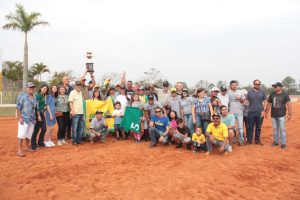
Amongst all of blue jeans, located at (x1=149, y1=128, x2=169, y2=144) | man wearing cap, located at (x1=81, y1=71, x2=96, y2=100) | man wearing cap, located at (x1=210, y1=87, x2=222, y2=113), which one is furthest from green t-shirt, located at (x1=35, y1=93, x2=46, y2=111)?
man wearing cap, located at (x1=210, y1=87, x2=222, y2=113)

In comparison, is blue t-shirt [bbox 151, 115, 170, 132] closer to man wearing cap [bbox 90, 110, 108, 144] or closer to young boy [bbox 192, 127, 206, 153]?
young boy [bbox 192, 127, 206, 153]

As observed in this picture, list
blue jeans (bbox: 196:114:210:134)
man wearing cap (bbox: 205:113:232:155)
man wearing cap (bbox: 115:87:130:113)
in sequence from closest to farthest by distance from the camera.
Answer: man wearing cap (bbox: 205:113:232:155), blue jeans (bbox: 196:114:210:134), man wearing cap (bbox: 115:87:130:113)

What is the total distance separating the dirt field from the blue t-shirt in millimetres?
582

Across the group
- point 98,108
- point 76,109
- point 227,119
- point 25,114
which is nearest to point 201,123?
point 227,119

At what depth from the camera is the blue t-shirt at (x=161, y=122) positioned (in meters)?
8.56

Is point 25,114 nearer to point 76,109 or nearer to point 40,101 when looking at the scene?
point 40,101

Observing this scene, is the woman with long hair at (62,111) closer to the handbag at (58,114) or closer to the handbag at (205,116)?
the handbag at (58,114)

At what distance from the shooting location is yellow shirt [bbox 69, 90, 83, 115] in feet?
27.8

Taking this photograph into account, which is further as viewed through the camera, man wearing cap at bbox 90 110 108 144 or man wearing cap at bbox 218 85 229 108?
man wearing cap at bbox 90 110 108 144

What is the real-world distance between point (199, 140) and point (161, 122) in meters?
1.30

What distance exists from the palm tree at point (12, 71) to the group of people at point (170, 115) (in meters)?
32.9

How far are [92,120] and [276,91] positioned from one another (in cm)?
568

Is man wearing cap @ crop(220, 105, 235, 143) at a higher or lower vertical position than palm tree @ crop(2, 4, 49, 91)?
lower

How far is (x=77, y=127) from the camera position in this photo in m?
8.73
